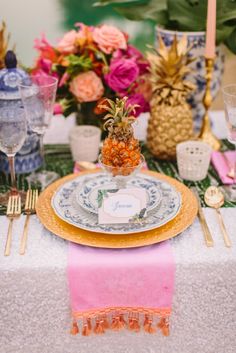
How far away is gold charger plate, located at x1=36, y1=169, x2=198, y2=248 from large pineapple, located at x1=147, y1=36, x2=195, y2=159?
0.24 meters

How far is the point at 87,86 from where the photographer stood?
1.19 metres

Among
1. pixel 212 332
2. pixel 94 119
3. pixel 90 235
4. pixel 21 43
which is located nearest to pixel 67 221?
pixel 90 235

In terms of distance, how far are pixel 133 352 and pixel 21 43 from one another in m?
2.37

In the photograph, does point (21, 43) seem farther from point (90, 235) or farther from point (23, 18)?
point (90, 235)

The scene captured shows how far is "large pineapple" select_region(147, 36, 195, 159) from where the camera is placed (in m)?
1.17

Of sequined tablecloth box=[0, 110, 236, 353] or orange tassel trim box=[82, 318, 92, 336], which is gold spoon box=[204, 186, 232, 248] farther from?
orange tassel trim box=[82, 318, 92, 336]

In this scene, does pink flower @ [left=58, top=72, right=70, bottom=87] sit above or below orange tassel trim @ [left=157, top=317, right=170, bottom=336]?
above

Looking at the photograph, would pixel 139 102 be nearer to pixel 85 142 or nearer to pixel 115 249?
pixel 85 142

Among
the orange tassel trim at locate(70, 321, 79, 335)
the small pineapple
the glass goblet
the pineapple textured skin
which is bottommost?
the orange tassel trim at locate(70, 321, 79, 335)

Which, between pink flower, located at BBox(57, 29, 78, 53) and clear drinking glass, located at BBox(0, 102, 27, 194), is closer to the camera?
clear drinking glass, located at BBox(0, 102, 27, 194)

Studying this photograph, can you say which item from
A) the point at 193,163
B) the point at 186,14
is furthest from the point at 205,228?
the point at 186,14

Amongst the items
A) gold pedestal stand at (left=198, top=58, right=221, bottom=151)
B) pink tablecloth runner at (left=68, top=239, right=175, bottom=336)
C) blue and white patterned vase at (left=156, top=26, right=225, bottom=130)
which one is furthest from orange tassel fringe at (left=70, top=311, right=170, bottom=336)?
blue and white patterned vase at (left=156, top=26, right=225, bottom=130)


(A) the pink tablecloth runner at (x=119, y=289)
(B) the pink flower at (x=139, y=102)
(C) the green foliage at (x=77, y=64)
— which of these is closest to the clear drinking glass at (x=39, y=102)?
(C) the green foliage at (x=77, y=64)

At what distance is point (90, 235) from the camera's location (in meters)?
0.86
